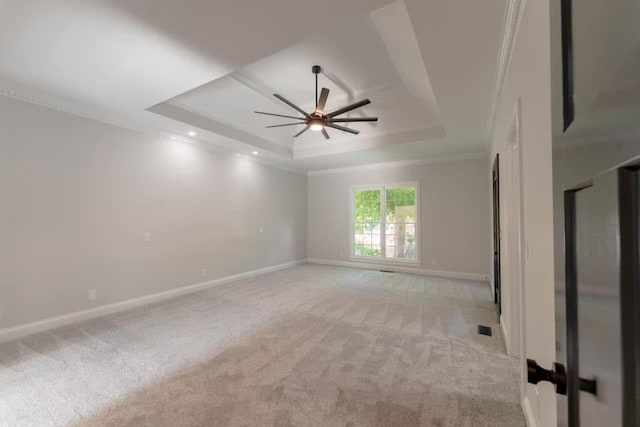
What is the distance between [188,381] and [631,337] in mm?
2492

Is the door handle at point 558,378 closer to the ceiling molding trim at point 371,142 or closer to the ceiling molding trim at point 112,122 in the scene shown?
the ceiling molding trim at point 371,142

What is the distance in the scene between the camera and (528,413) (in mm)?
1650

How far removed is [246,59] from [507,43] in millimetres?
2136

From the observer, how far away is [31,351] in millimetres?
2527

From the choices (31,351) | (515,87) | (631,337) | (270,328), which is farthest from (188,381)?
(515,87)

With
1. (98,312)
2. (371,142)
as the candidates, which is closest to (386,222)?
(371,142)

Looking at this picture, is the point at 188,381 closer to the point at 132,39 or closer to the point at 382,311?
the point at 382,311

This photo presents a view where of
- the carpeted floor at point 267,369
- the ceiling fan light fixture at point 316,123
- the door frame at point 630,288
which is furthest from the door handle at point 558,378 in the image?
the ceiling fan light fixture at point 316,123

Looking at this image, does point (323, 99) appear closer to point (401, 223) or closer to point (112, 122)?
point (112, 122)

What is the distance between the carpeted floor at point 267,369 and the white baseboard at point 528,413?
0.05 meters

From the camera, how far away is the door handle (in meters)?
0.45

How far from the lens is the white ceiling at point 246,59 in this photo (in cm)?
186

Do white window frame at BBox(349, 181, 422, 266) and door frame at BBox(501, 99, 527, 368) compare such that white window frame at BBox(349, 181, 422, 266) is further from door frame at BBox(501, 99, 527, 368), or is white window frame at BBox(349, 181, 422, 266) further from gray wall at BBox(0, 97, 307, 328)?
door frame at BBox(501, 99, 527, 368)

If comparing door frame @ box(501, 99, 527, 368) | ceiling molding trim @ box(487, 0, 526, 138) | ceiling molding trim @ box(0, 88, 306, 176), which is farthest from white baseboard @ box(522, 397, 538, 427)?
ceiling molding trim @ box(0, 88, 306, 176)
